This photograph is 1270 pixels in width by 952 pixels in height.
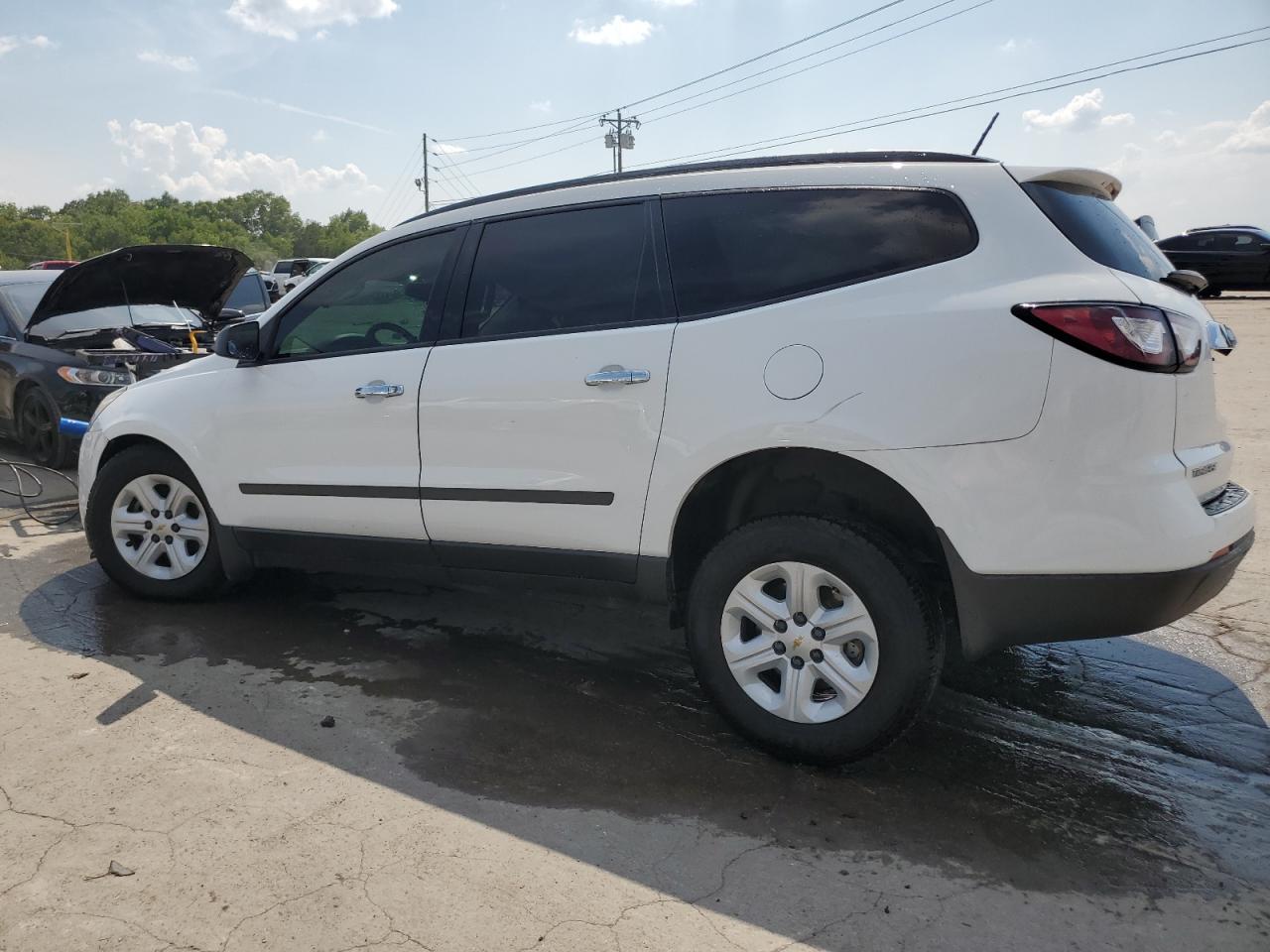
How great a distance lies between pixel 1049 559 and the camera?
270 cm

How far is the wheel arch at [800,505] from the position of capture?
118 inches

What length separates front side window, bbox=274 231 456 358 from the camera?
3.90m

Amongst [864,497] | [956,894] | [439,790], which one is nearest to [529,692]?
[439,790]

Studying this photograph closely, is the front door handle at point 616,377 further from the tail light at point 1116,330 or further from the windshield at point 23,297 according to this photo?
the windshield at point 23,297

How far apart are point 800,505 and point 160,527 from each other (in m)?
3.17

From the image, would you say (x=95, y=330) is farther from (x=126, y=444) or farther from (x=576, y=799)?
(x=576, y=799)

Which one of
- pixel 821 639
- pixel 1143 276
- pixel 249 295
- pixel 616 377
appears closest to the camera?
pixel 1143 276

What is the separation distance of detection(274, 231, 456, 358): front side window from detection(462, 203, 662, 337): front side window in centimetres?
25

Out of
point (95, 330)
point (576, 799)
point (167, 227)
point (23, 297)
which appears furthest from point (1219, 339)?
point (167, 227)

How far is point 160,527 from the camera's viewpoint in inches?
180

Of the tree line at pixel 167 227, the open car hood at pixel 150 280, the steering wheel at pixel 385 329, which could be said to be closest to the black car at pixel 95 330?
the open car hood at pixel 150 280

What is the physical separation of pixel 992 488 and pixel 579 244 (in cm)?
176

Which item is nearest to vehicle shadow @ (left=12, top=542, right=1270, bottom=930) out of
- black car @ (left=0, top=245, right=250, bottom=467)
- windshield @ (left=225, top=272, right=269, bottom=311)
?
black car @ (left=0, top=245, right=250, bottom=467)

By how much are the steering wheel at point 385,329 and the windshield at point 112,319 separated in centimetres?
499
